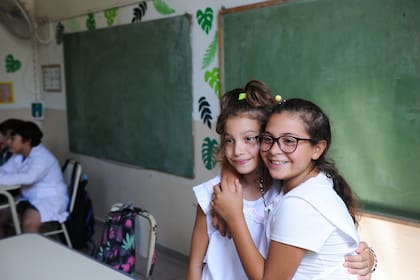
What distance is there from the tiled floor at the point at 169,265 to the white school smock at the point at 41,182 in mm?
842

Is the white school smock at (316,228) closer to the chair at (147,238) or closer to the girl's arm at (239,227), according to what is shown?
the girl's arm at (239,227)

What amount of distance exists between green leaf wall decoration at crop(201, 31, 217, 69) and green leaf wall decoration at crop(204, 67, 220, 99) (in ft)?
0.20

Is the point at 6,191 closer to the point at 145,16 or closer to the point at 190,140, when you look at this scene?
the point at 190,140

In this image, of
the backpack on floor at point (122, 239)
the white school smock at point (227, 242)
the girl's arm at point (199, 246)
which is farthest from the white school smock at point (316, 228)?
the backpack on floor at point (122, 239)

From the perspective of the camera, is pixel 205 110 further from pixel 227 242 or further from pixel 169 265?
pixel 227 242

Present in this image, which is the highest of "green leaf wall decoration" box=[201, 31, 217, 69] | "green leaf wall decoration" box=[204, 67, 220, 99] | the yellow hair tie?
"green leaf wall decoration" box=[201, 31, 217, 69]

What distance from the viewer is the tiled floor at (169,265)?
9.64 ft

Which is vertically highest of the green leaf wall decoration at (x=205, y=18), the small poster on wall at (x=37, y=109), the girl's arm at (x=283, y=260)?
the green leaf wall decoration at (x=205, y=18)

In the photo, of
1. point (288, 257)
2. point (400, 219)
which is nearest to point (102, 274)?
point (288, 257)

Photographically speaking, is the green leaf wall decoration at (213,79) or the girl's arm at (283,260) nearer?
the girl's arm at (283,260)

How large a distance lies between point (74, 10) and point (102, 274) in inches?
130

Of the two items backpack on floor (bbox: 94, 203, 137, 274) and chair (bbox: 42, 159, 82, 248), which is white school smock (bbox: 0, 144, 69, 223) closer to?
chair (bbox: 42, 159, 82, 248)

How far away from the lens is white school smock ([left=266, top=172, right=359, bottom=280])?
0.90m

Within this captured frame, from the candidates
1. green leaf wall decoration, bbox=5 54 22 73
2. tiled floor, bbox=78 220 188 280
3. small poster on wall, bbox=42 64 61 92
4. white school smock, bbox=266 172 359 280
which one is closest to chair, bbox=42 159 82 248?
tiled floor, bbox=78 220 188 280
